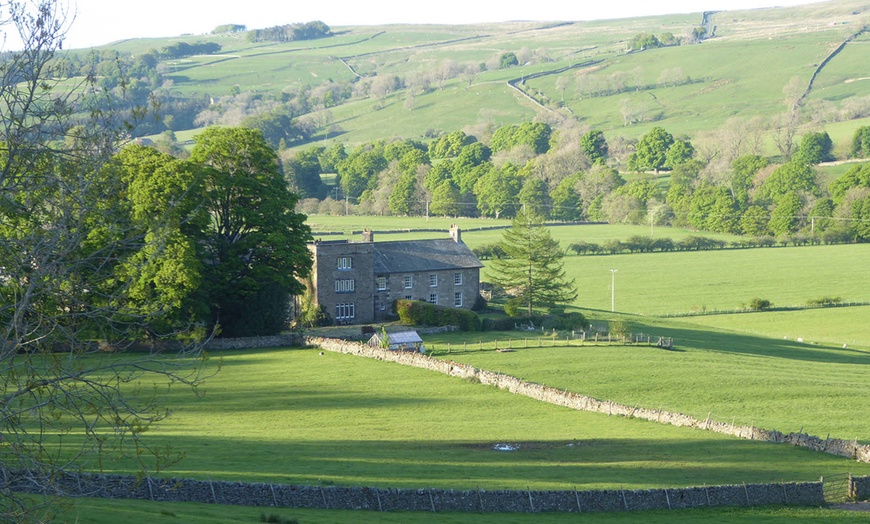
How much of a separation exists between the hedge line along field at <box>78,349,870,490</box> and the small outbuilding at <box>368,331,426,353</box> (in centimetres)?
688

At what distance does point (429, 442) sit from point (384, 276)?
34.4 meters

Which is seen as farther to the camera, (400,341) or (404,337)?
(404,337)

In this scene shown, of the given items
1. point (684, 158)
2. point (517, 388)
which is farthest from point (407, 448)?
point (684, 158)

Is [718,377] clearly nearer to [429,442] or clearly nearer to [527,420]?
[527,420]

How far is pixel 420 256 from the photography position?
77188 millimetres

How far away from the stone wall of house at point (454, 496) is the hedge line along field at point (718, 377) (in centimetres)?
1041

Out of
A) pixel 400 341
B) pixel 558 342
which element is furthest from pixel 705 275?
pixel 400 341

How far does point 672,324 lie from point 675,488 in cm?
4714

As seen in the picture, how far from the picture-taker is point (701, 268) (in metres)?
115

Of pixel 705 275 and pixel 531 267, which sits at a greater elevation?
pixel 531 267

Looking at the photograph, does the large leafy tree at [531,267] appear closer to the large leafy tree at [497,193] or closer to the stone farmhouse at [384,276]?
the stone farmhouse at [384,276]

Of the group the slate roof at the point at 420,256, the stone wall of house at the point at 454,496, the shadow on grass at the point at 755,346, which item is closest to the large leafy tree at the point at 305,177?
the slate roof at the point at 420,256

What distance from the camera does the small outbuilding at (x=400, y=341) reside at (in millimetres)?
61497

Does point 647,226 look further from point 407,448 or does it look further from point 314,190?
point 407,448
